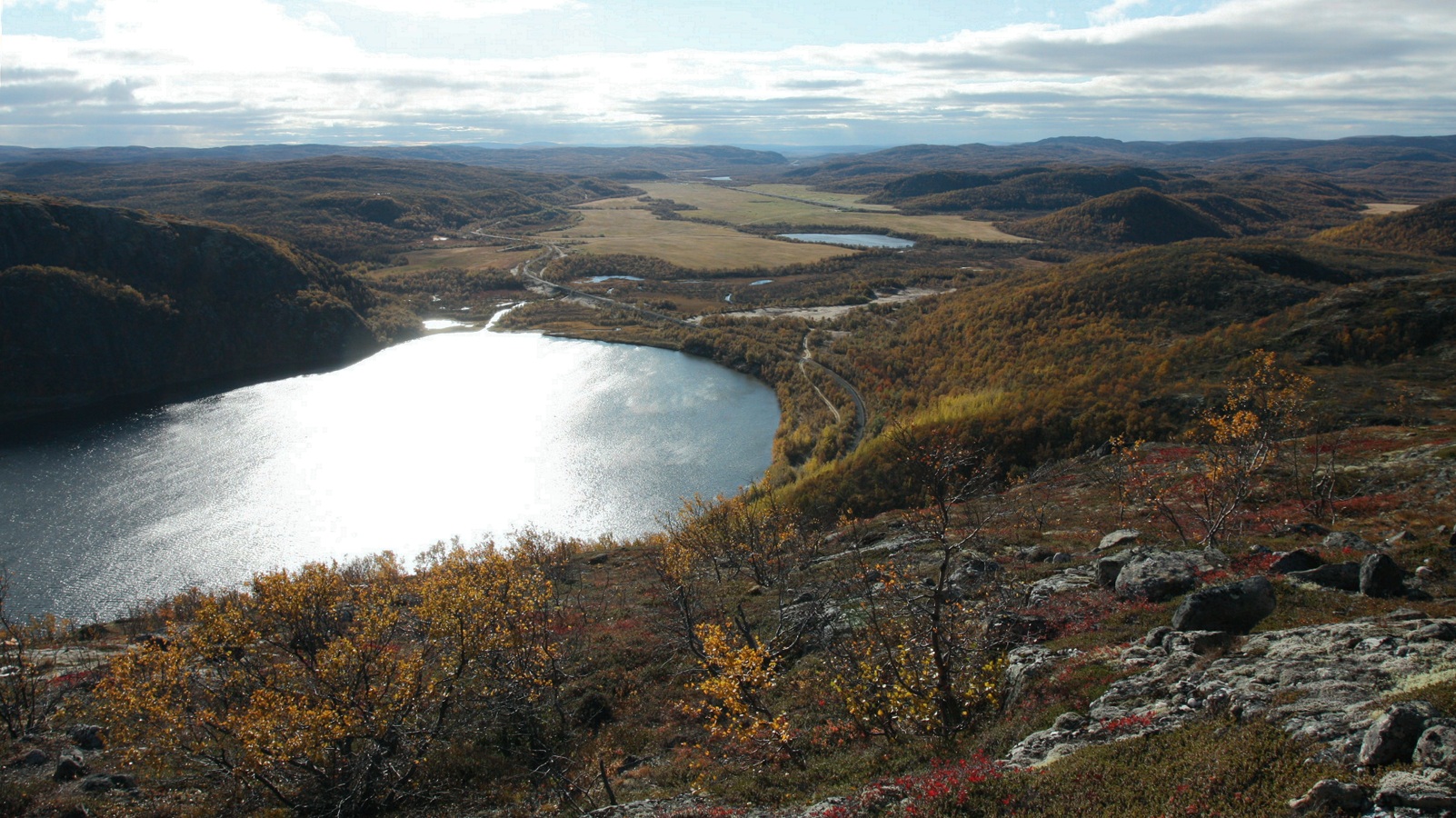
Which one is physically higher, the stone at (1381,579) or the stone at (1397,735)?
the stone at (1397,735)

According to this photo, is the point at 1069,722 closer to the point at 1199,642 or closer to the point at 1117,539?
the point at 1199,642

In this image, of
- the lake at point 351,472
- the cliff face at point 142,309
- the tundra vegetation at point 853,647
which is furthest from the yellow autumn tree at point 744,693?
the cliff face at point 142,309

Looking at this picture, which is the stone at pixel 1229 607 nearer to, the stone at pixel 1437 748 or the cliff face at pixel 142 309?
the stone at pixel 1437 748

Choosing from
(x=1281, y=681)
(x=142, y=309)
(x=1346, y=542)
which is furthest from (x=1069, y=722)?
(x=142, y=309)

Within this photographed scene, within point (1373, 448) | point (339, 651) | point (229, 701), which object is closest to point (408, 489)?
point (229, 701)

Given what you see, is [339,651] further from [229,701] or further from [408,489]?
[408,489]

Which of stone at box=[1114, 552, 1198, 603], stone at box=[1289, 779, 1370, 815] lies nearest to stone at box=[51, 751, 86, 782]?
stone at box=[1289, 779, 1370, 815]

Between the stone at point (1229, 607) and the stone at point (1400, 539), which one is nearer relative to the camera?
the stone at point (1229, 607)
